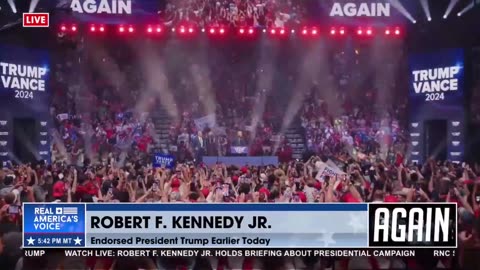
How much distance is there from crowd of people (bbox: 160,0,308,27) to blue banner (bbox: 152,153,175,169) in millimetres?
1573

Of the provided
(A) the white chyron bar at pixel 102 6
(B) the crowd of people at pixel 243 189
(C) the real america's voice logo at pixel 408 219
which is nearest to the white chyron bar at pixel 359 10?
(B) the crowd of people at pixel 243 189

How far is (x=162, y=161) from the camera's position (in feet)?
30.4

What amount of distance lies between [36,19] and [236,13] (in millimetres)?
2316

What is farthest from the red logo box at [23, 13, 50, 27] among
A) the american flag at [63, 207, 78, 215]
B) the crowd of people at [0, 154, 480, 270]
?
the american flag at [63, 207, 78, 215]

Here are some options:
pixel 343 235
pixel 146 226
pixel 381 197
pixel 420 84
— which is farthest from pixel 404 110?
pixel 146 226

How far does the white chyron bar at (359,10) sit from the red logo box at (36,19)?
3311 millimetres

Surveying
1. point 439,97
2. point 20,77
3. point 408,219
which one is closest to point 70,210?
point 20,77

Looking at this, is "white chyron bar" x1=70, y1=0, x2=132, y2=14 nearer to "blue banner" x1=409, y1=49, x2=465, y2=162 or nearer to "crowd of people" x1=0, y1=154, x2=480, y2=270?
"crowd of people" x1=0, y1=154, x2=480, y2=270

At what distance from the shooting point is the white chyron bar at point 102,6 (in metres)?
9.22

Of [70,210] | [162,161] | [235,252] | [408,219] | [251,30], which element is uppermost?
[251,30]

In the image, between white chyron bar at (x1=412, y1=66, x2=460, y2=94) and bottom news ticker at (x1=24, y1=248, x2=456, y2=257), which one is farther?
white chyron bar at (x1=412, y1=66, x2=460, y2=94)

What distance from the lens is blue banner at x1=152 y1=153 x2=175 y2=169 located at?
30.4 ft

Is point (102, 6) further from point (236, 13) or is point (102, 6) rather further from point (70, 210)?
point (70, 210)

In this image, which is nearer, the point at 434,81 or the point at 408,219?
the point at 408,219
